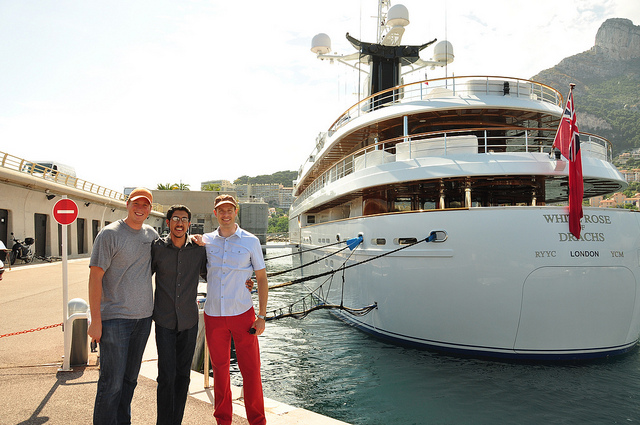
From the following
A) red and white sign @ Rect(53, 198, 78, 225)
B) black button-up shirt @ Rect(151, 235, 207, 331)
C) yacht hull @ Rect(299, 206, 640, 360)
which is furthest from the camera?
yacht hull @ Rect(299, 206, 640, 360)

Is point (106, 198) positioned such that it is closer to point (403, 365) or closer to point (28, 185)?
point (28, 185)

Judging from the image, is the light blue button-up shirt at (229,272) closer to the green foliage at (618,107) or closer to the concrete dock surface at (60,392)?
the concrete dock surface at (60,392)

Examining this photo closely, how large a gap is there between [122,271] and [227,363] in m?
1.21

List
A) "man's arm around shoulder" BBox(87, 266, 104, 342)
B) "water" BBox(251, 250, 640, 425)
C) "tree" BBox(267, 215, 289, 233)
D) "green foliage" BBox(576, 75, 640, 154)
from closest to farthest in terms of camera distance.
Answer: "man's arm around shoulder" BBox(87, 266, 104, 342), "water" BBox(251, 250, 640, 425), "green foliage" BBox(576, 75, 640, 154), "tree" BBox(267, 215, 289, 233)

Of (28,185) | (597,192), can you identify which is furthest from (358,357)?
(28,185)

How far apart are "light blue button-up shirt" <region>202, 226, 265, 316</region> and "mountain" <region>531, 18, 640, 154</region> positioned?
92.6 m

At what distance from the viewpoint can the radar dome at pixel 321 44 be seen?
19797 millimetres

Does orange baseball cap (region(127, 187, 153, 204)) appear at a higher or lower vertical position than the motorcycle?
higher

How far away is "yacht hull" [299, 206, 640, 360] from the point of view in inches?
278

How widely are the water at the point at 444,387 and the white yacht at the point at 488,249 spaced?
0.31 meters

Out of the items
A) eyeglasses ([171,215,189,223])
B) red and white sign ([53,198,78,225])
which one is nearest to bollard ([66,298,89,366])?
red and white sign ([53,198,78,225])

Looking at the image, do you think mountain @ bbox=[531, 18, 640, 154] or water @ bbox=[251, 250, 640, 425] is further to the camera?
mountain @ bbox=[531, 18, 640, 154]

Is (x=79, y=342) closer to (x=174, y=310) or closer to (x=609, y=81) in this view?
(x=174, y=310)

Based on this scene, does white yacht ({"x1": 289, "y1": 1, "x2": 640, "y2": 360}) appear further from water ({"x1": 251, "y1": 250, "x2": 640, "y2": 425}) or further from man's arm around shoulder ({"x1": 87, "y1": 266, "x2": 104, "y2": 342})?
man's arm around shoulder ({"x1": 87, "y1": 266, "x2": 104, "y2": 342})
